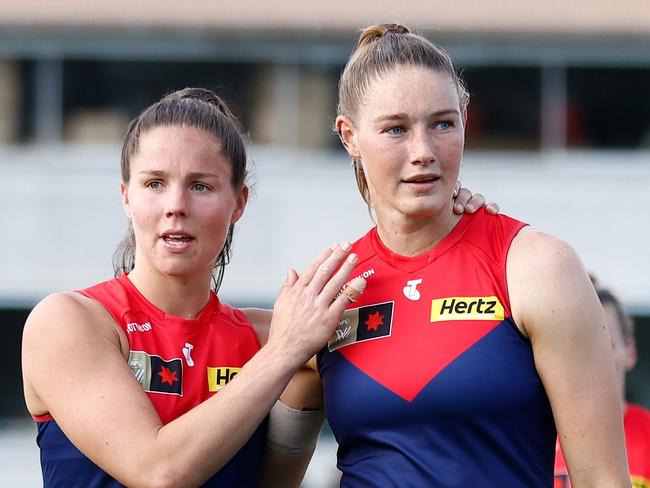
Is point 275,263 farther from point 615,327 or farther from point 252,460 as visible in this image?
point 252,460

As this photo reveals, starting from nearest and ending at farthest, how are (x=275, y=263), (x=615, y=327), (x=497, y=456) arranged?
(x=497, y=456)
(x=615, y=327)
(x=275, y=263)

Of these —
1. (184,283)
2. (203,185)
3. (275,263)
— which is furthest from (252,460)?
(275,263)

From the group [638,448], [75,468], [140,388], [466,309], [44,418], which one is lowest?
[638,448]

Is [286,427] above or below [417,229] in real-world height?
below

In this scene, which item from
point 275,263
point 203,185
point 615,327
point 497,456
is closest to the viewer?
point 497,456

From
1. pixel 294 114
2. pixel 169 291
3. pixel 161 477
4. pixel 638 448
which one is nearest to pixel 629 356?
pixel 638 448

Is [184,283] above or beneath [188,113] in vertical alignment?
beneath

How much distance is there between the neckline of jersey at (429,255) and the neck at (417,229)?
0.05ft

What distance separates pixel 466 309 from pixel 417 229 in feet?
1.10

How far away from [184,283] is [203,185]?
309mm

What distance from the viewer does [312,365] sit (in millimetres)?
3848

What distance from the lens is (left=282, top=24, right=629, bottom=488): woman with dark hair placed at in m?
3.33

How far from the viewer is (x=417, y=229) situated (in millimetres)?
3680

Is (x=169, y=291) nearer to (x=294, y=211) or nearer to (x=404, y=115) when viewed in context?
(x=404, y=115)
